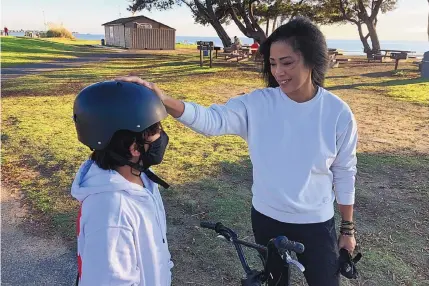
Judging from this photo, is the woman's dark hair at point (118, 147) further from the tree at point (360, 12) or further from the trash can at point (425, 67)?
the tree at point (360, 12)

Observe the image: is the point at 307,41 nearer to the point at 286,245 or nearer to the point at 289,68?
the point at 289,68

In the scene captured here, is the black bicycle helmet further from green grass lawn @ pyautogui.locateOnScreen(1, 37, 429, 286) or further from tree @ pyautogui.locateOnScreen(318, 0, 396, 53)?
tree @ pyautogui.locateOnScreen(318, 0, 396, 53)

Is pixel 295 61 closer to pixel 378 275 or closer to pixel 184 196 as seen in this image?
pixel 378 275

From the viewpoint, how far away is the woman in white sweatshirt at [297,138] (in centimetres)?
200

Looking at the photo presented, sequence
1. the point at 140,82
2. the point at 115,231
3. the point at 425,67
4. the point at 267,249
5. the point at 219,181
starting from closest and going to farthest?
1. the point at 115,231
2. the point at 267,249
3. the point at 140,82
4. the point at 219,181
5. the point at 425,67

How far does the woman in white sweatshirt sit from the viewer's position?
6.57ft

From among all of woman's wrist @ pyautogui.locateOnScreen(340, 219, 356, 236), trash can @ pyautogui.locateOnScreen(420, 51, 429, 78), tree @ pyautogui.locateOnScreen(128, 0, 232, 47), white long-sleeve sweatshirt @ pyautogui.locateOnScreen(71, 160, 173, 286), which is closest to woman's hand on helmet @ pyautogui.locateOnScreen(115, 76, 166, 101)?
white long-sleeve sweatshirt @ pyautogui.locateOnScreen(71, 160, 173, 286)

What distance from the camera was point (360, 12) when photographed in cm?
2912

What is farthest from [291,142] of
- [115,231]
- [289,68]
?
[115,231]

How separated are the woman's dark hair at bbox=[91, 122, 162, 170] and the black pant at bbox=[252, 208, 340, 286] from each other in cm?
87

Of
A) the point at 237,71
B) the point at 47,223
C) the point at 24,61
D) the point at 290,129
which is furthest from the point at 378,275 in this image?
the point at 24,61

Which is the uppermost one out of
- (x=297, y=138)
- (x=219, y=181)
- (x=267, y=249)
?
(x=297, y=138)

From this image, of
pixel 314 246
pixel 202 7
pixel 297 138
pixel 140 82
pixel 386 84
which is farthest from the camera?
pixel 202 7

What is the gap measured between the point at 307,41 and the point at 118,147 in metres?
1.10
